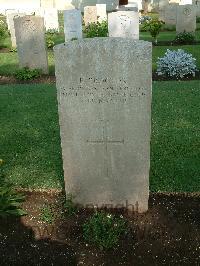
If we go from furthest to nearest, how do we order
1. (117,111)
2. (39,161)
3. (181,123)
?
(181,123) → (39,161) → (117,111)

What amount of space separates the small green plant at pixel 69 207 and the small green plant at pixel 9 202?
0.45 metres

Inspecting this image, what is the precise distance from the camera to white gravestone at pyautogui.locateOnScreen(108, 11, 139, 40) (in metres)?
11.2

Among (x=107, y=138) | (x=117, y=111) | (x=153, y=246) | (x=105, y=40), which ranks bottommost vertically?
(x=153, y=246)

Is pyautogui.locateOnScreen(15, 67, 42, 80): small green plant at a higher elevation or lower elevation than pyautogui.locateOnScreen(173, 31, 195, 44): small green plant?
lower

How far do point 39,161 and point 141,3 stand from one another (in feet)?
80.8

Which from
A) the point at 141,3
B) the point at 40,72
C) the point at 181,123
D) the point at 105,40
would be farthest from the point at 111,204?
the point at 141,3

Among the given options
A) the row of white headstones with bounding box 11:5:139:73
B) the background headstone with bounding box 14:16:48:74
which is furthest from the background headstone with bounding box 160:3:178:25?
the background headstone with bounding box 14:16:48:74

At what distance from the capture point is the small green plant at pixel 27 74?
10.8 meters

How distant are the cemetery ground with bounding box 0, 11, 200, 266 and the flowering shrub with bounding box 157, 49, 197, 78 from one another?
7.26ft

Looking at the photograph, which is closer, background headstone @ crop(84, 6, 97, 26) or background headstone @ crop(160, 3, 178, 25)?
background headstone @ crop(84, 6, 97, 26)

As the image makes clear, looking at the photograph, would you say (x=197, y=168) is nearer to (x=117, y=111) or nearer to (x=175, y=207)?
(x=175, y=207)

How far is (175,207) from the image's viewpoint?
4348 millimetres

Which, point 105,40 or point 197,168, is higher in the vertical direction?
point 105,40

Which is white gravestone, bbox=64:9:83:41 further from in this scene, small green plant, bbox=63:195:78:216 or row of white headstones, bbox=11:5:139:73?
small green plant, bbox=63:195:78:216
